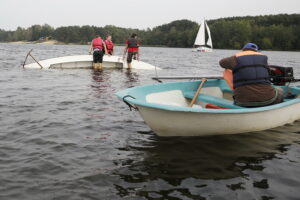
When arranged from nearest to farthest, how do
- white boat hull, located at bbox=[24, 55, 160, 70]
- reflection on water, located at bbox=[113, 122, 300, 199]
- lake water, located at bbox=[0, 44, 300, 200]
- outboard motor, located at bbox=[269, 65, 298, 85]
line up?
lake water, located at bbox=[0, 44, 300, 200]
reflection on water, located at bbox=[113, 122, 300, 199]
outboard motor, located at bbox=[269, 65, 298, 85]
white boat hull, located at bbox=[24, 55, 160, 70]

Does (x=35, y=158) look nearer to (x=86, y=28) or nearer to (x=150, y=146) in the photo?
(x=150, y=146)

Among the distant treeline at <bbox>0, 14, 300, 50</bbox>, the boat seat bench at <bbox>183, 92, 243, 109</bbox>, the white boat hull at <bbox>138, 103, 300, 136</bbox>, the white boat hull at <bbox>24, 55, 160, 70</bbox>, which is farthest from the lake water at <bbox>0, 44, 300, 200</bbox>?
the distant treeline at <bbox>0, 14, 300, 50</bbox>

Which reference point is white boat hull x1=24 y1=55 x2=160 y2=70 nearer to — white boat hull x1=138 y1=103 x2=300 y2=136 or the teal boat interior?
the teal boat interior

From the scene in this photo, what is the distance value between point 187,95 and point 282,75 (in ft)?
8.98

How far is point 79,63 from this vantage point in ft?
60.4

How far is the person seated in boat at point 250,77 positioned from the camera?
5.77 metres

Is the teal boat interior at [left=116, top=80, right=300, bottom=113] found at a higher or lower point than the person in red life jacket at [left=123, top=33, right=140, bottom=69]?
lower

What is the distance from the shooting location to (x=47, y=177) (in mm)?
4129

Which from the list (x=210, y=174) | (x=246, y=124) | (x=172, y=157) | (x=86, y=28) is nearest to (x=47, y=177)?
(x=172, y=157)

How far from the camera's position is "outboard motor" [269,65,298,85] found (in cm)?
793

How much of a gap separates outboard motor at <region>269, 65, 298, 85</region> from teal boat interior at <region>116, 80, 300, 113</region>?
0.23 meters

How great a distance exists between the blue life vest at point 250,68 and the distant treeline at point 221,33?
88998 mm

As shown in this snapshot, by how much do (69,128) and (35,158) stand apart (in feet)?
5.32

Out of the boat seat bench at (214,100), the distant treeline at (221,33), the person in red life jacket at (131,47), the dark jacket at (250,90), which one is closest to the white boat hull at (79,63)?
the person in red life jacket at (131,47)
